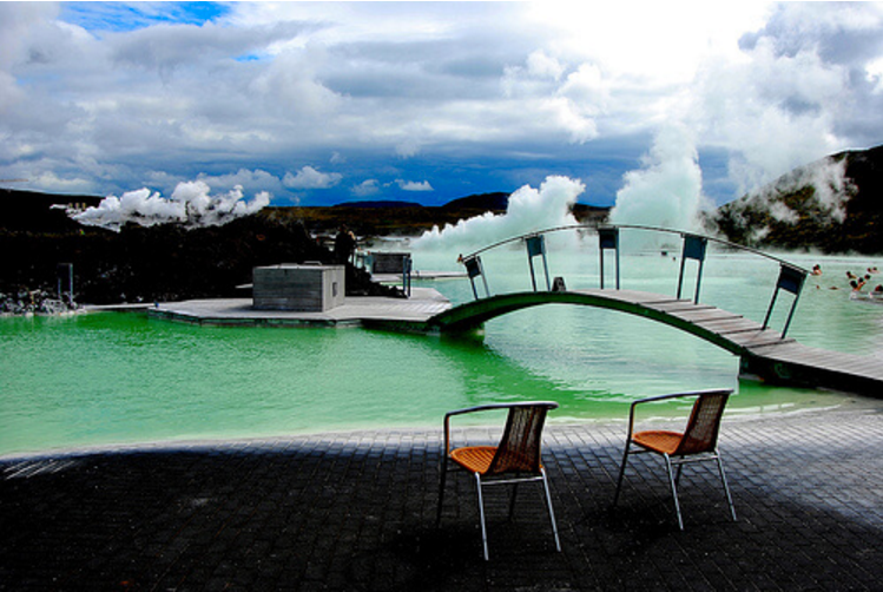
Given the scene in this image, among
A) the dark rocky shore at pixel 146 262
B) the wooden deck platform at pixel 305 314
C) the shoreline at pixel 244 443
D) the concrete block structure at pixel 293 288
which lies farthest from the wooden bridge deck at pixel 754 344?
the dark rocky shore at pixel 146 262

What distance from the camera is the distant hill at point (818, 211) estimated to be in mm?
92812

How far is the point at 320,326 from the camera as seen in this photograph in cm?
1750

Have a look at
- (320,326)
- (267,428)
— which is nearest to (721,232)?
(320,326)

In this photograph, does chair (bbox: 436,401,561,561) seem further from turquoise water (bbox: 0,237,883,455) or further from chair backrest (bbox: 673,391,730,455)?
turquoise water (bbox: 0,237,883,455)

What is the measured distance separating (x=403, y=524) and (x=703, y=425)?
209 centimetres

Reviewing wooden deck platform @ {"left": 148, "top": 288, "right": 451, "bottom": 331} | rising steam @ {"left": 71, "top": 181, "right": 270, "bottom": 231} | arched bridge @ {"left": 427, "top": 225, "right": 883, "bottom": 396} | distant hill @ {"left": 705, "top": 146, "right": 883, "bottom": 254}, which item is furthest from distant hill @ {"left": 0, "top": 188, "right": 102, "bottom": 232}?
distant hill @ {"left": 705, "top": 146, "right": 883, "bottom": 254}

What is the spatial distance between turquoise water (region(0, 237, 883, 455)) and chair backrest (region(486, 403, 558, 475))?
13.6ft

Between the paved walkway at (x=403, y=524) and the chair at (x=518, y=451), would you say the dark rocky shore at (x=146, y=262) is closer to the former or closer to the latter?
the paved walkway at (x=403, y=524)

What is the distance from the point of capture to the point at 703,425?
4.73 m

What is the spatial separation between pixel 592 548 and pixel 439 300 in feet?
63.4

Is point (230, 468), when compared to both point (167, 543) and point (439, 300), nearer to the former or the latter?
point (167, 543)

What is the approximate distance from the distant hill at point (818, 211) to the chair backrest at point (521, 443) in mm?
100200

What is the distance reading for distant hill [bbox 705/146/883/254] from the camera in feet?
305

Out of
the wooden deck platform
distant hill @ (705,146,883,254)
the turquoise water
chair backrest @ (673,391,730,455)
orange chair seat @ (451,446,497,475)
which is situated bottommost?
the turquoise water
